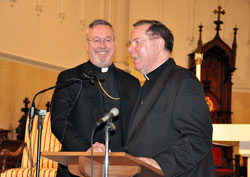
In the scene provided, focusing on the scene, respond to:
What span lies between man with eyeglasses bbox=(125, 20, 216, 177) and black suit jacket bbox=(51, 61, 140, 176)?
75 centimetres

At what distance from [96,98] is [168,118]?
1.42 m

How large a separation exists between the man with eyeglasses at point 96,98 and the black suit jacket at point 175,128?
2.68 ft

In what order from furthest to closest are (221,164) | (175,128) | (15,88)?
(15,88), (221,164), (175,128)

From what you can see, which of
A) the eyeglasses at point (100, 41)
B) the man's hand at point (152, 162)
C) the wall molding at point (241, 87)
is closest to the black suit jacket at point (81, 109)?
the eyeglasses at point (100, 41)

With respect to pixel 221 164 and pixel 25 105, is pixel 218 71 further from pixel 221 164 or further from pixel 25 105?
pixel 25 105

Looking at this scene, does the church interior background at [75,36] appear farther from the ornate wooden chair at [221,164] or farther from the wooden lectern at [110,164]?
the wooden lectern at [110,164]

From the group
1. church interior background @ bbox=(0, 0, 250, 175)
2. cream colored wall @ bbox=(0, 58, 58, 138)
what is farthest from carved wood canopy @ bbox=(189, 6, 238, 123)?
cream colored wall @ bbox=(0, 58, 58, 138)

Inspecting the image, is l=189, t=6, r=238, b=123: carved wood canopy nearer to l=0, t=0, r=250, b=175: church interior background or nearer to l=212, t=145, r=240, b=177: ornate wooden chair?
l=0, t=0, r=250, b=175: church interior background

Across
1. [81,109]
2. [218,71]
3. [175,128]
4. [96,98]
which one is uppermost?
[218,71]

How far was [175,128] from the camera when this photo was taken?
10.4ft

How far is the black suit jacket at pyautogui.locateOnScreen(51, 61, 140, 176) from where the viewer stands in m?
4.05

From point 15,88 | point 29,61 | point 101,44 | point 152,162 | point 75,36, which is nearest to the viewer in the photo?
point 152,162

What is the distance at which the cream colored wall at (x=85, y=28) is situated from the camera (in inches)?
370

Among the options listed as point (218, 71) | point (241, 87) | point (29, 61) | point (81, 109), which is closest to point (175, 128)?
point (81, 109)
